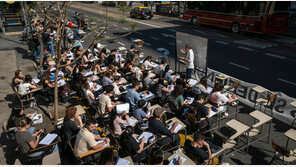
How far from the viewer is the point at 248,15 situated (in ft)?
67.2

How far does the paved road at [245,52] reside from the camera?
1224cm

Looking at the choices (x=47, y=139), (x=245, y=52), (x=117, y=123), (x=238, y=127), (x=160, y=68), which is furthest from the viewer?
(x=245, y=52)

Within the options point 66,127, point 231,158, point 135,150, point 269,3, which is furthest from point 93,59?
point 269,3

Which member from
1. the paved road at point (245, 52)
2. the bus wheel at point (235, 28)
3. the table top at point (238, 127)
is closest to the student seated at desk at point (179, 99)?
the table top at point (238, 127)

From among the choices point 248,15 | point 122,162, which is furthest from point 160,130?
point 248,15

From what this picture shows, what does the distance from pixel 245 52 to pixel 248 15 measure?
576 cm

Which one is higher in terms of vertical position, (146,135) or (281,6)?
(281,6)

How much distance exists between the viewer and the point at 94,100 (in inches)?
319

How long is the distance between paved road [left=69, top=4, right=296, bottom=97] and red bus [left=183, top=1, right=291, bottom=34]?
0.96 m

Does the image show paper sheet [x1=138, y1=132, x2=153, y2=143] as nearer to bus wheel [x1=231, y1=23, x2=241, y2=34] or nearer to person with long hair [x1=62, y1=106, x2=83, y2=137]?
person with long hair [x1=62, y1=106, x2=83, y2=137]

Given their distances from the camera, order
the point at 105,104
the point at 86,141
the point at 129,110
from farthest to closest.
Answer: the point at 129,110, the point at 105,104, the point at 86,141

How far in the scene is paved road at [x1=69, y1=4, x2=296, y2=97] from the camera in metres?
12.2

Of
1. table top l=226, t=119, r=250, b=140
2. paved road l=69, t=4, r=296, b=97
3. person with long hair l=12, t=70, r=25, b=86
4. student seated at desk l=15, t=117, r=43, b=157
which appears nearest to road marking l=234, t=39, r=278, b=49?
paved road l=69, t=4, r=296, b=97

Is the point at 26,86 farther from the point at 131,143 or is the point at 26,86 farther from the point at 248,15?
the point at 248,15
